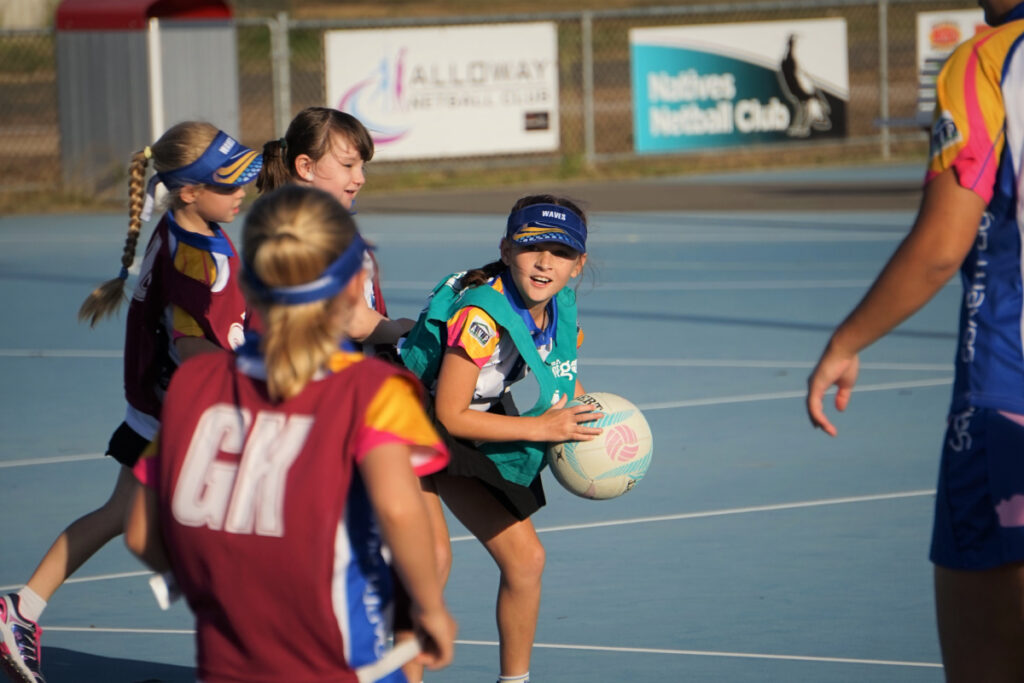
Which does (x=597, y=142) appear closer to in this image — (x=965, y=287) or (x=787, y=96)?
(x=787, y=96)

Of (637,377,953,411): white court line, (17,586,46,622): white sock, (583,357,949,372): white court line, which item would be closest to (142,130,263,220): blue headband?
(17,586,46,622): white sock

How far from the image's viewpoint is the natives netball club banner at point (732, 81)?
22812 mm

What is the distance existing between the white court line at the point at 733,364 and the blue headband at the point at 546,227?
18.2 ft

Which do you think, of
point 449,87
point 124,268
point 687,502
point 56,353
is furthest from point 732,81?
point 124,268

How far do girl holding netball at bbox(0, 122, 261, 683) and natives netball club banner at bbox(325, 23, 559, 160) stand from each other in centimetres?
1638

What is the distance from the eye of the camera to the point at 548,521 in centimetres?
657

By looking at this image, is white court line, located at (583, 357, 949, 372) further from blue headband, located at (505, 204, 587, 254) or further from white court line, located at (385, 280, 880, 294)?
blue headband, located at (505, 204, 587, 254)

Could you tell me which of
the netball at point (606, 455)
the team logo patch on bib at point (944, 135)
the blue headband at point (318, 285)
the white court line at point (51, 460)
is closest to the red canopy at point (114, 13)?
the white court line at point (51, 460)

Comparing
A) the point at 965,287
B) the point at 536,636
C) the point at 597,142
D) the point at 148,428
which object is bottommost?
→ the point at 536,636

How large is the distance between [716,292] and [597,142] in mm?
15253

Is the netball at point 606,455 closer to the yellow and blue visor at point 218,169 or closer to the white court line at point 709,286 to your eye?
the yellow and blue visor at point 218,169

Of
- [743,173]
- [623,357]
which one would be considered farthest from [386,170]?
[623,357]

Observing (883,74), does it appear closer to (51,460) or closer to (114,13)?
(114,13)

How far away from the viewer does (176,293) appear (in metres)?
4.32
